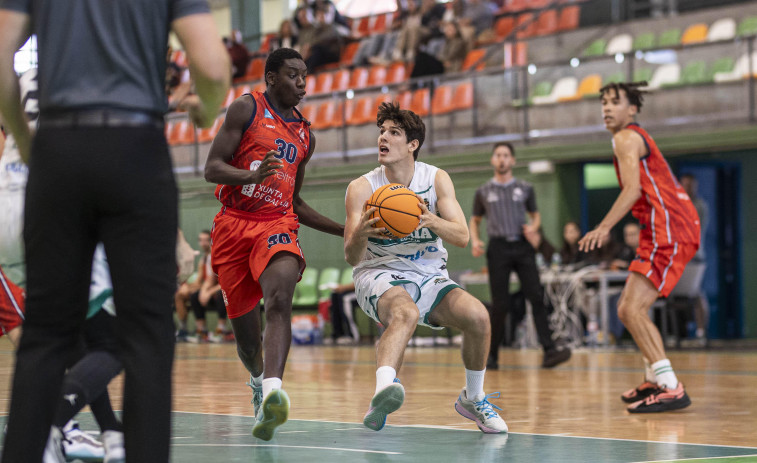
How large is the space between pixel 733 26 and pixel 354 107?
223 inches

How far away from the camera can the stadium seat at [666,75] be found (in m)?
13.8

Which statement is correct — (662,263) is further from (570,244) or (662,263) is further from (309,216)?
(570,244)

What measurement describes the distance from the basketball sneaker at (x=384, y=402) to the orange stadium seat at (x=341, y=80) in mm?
14954

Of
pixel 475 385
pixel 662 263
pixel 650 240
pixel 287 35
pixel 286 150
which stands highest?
pixel 287 35

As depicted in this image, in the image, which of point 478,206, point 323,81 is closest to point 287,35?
point 323,81

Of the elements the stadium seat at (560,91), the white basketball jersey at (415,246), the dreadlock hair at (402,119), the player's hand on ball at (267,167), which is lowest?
the white basketball jersey at (415,246)

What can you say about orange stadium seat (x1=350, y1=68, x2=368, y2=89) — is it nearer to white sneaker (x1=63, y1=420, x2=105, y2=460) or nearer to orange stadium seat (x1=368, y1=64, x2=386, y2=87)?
orange stadium seat (x1=368, y1=64, x2=386, y2=87)

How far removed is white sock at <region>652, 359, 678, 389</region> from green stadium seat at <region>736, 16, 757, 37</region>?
9.45m

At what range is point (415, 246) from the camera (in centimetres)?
581

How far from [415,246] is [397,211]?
1.65 ft

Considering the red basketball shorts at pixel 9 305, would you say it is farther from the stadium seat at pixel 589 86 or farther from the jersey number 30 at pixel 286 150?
the stadium seat at pixel 589 86

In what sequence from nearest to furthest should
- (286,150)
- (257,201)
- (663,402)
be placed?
(257,201)
(286,150)
(663,402)

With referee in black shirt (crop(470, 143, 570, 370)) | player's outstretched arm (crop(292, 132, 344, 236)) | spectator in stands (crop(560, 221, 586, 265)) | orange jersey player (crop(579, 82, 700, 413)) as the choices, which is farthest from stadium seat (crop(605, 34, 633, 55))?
player's outstretched arm (crop(292, 132, 344, 236))

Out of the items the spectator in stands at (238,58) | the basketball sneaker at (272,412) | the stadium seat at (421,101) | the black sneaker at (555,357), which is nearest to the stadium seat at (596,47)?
the stadium seat at (421,101)
